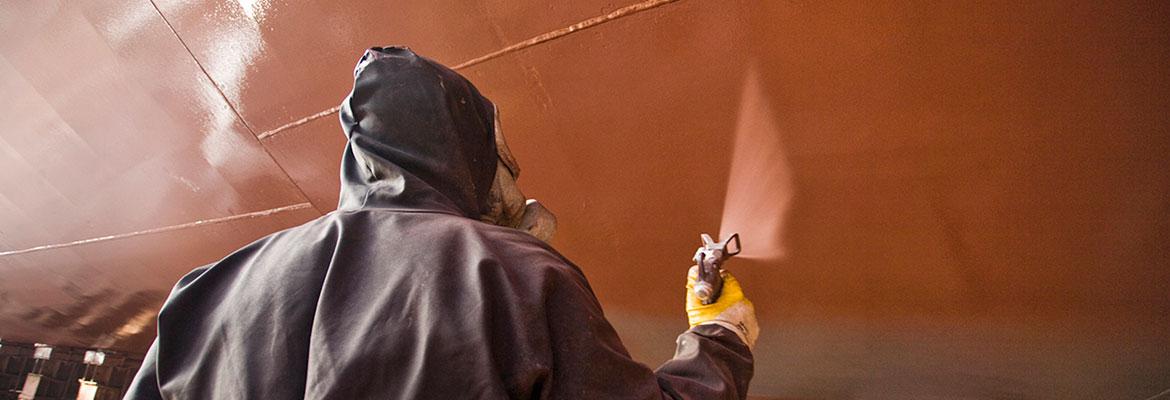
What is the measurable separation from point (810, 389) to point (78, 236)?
375 cm

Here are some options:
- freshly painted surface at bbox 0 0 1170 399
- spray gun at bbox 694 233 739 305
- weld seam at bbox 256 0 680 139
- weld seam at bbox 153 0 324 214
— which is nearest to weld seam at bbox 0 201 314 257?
freshly painted surface at bbox 0 0 1170 399

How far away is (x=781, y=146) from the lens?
2.56 m

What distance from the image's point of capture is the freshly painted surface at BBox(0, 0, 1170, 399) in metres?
2.28

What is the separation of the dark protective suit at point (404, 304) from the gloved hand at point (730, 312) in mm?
357

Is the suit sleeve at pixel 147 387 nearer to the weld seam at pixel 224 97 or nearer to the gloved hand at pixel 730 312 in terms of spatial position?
the gloved hand at pixel 730 312

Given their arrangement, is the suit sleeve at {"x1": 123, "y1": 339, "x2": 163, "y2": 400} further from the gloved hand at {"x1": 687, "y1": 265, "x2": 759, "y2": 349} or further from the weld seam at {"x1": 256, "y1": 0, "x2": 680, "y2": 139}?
the weld seam at {"x1": 256, "y1": 0, "x2": 680, "y2": 139}

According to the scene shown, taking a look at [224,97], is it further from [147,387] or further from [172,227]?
[147,387]

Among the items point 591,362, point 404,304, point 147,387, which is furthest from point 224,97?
point 591,362

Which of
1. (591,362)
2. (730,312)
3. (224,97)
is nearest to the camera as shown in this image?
(591,362)

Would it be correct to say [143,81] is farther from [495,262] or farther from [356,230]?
[495,262]

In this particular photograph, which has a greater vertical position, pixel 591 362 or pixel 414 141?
pixel 414 141

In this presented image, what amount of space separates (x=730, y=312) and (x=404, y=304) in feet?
3.10

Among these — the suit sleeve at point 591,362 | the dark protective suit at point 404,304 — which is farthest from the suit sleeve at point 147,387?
the suit sleeve at point 591,362

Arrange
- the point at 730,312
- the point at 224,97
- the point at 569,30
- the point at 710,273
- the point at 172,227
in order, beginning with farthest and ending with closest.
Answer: the point at 172,227
the point at 224,97
the point at 569,30
the point at 710,273
the point at 730,312
